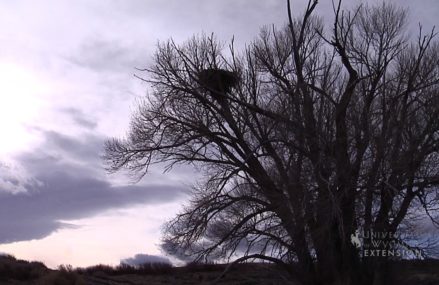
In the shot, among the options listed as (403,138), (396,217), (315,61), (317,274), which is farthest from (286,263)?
(315,61)

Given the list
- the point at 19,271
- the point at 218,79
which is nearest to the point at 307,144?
the point at 218,79

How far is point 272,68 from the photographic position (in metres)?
20.3

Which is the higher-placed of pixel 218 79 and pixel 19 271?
pixel 218 79

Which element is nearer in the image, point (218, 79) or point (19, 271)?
point (218, 79)

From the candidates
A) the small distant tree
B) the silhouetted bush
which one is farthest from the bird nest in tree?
the silhouetted bush

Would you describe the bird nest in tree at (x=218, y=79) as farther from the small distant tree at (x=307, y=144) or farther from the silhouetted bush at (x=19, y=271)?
the silhouetted bush at (x=19, y=271)

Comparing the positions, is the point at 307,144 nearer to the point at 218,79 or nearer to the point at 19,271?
the point at 218,79

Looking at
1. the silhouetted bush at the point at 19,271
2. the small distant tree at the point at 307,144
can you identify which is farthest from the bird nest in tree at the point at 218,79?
the silhouetted bush at the point at 19,271

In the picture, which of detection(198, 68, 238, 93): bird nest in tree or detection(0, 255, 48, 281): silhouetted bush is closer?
detection(198, 68, 238, 93): bird nest in tree

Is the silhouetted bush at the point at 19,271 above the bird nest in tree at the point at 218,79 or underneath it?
underneath

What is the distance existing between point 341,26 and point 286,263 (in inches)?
317

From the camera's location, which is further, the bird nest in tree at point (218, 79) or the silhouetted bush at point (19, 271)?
the silhouetted bush at point (19, 271)

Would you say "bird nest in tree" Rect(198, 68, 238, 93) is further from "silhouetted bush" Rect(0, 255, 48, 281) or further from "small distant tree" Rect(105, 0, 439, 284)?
"silhouetted bush" Rect(0, 255, 48, 281)

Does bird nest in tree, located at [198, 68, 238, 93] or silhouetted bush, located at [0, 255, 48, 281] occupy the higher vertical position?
bird nest in tree, located at [198, 68, 238, 93]
